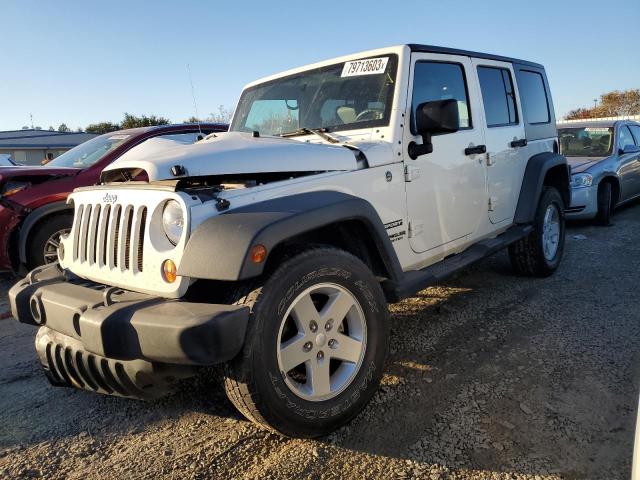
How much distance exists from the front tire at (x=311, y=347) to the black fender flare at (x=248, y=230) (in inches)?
6.0

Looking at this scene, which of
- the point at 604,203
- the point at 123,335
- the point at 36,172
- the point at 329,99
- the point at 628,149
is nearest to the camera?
the point at 123,335

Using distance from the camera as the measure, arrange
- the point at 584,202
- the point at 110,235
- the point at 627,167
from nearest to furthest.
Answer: the point at 110,235 → the point at 584,202 → the point at 627,167

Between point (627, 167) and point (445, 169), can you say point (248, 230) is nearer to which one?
point (445, 169)

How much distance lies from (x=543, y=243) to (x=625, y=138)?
5329 mm

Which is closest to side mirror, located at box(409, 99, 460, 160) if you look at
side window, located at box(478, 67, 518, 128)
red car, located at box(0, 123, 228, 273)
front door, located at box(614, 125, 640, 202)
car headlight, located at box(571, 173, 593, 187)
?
side window, located at box(478, 67, 518, 128)

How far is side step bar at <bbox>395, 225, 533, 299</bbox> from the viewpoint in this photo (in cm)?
302

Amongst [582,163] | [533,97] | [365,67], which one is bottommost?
[582,163]

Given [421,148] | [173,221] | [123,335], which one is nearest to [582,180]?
[421,148]

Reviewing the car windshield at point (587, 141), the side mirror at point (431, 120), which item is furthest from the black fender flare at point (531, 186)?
the car windshield at point (587, 141)

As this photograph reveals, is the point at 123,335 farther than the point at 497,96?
No

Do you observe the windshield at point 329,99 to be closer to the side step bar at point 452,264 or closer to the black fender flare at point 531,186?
the side step bar at point 452,264

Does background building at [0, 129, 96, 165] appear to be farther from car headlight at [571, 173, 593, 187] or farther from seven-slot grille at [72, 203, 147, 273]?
seven-slot grille at [72, 203, 147, 273]

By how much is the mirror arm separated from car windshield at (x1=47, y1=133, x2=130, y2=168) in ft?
14.0

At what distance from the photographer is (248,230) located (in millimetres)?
2154
